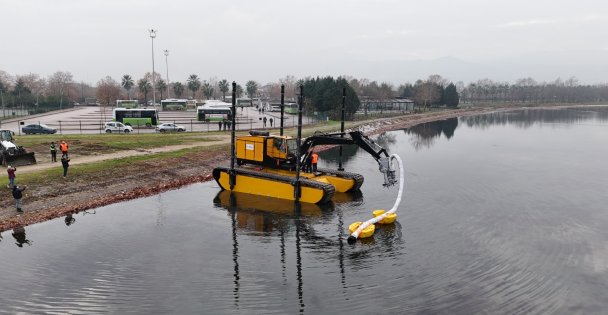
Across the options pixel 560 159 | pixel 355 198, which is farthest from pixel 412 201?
pixel 560 159

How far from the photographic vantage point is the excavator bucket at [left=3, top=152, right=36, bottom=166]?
2986 centimetres

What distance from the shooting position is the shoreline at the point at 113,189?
71.5 feet

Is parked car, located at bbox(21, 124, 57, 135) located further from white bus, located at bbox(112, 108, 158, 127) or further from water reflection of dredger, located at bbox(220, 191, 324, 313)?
water reflection of dredger, located at bbox(220, 191, 324, 313)

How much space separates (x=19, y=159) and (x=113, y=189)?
29.0 feet

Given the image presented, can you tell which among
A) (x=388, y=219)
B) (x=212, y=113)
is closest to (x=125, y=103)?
(x=212, y=113)

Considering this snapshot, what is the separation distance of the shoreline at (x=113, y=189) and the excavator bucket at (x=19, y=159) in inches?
241

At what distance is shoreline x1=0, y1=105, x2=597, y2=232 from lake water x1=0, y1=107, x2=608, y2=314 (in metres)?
0.95

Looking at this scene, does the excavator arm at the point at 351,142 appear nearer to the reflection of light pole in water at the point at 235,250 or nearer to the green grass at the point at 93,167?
the reflection of light pole in water at the point at 235,250

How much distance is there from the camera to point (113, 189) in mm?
26891

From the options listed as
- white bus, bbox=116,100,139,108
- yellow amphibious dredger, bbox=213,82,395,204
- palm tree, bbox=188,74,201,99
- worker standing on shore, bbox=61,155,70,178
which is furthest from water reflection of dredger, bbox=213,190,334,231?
palm tree, bbox=188,74,201,99

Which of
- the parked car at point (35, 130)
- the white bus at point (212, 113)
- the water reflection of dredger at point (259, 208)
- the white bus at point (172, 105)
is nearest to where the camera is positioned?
the water reflection of dredger at point (259, 208)

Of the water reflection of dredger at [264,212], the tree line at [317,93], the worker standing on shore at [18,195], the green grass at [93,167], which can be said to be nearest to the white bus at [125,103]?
the tree line at [317,93]

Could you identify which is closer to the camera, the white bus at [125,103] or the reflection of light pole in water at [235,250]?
the reflection of light pole in water at [235,250]

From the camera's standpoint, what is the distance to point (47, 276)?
15695 millimetres
